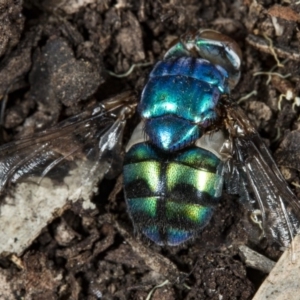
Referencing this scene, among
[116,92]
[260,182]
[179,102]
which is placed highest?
[179,102]

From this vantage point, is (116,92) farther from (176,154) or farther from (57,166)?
(176,154)

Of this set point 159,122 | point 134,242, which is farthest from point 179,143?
point 134,242

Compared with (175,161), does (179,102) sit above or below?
above

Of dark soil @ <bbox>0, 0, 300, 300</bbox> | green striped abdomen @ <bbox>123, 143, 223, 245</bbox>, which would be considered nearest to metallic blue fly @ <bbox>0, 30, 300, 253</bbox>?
green striped abdomen @ <bbox>123, 143, 223, 245</bbox>

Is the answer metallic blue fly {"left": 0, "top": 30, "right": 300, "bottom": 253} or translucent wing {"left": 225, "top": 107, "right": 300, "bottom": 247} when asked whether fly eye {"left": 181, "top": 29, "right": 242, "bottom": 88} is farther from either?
translucent wing {"left": 225, "top": 107, "right": 300, "bottom": 247}

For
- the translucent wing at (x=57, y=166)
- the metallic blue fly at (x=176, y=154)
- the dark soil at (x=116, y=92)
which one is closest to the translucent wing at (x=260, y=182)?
the metallic blue fly at (x=176, y=154)

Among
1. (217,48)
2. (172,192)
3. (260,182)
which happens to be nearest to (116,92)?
(217,48)

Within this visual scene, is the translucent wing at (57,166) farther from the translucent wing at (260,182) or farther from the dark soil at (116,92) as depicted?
the translucent wing at (260,182)
